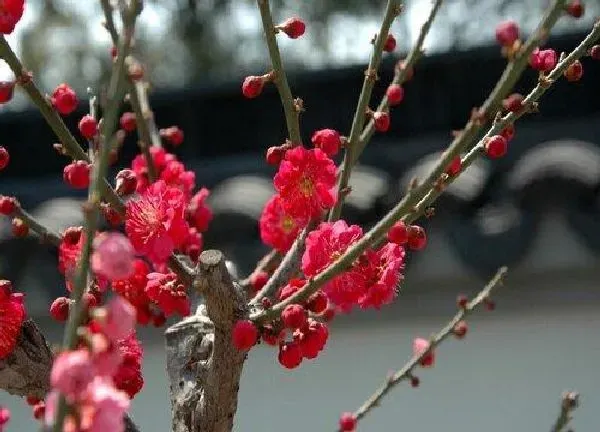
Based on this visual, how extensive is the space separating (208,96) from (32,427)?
0.97 meters

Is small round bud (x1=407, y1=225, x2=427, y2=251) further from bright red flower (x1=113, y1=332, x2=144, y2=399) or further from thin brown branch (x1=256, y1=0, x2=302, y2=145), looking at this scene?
bright red flower (x1=113, y1=332, x2=144, y2=399)

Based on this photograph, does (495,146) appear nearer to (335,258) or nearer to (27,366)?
(335,258)

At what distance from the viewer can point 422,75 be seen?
278 cm

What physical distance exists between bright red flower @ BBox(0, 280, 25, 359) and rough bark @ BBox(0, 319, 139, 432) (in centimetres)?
1

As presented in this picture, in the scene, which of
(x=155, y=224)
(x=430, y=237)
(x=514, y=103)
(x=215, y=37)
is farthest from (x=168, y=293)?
(x=215, y=37)

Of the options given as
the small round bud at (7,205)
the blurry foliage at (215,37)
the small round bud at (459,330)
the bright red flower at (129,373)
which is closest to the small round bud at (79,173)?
the small round bud at (7,205)

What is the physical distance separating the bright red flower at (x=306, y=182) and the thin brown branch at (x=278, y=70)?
0.03m

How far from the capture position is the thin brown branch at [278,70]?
1.09 meters

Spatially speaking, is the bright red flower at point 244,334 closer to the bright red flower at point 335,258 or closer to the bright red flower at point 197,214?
the bright red flower at point 335,258

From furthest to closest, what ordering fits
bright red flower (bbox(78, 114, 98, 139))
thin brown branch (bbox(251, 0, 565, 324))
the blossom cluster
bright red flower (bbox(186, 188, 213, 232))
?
bright red flower (bbox(186, 188, 213, 232)) < bright red flower (bbox(78, 114, 98, 139)) < thin brown branch (bbox(251, 0, 565, 324)) < the blossom cluster

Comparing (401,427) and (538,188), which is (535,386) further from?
(538,188)

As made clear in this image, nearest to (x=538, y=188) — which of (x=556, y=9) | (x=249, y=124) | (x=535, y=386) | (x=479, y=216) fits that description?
(x=479, y=216)

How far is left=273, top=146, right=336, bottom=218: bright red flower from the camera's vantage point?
3.72 ft

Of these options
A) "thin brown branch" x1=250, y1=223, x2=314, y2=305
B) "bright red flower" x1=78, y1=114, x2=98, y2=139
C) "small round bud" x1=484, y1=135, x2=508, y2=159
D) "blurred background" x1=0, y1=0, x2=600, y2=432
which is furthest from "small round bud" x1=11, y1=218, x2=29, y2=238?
"blurred background" x1=0, y1=0, x2=600, y2=432
